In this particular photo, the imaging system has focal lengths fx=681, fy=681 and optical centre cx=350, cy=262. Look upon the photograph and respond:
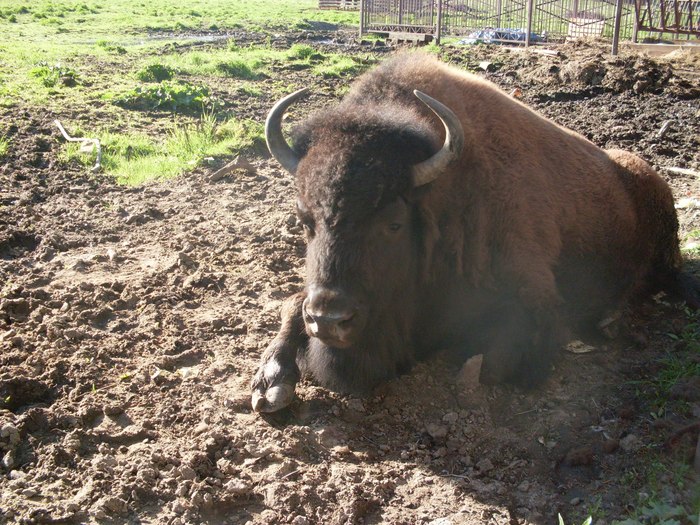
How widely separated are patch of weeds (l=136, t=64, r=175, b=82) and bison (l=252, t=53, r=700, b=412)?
9763 millimetres

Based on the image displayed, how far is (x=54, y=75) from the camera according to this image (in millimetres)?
12688

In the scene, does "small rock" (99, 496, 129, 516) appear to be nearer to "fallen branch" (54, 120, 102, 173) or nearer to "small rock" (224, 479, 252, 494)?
"small rock" (224, 479, 252, 494)

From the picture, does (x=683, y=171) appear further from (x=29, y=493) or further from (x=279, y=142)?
(x=29, y=493)

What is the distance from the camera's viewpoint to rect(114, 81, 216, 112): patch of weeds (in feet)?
37.3

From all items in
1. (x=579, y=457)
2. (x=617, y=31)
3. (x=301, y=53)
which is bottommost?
(x=579, y=457)

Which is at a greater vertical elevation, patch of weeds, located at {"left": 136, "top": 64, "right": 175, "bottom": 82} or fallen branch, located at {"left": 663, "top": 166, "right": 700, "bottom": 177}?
patch of weeds, located at {"left": 136, "top": 64, "right": 175, "bottom": 82}

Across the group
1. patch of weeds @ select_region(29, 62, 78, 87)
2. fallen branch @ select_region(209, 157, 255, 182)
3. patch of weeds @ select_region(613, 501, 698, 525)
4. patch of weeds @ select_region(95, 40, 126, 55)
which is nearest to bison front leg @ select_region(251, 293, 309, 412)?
patch of weeds @ select_region(613, 501, 698, 525)

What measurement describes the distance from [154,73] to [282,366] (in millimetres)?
10917

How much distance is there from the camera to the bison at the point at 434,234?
3990mm

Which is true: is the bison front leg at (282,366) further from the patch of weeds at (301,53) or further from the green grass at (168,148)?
the patch of weeds at (301,53)

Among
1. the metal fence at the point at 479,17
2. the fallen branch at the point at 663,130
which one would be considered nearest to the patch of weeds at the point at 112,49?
the metal fence at the point at 479,17

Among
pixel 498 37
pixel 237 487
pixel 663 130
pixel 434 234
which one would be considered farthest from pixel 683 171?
pixel 498 37

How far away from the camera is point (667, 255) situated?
610 centimetres

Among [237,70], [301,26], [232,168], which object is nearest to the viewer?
[232,168]
